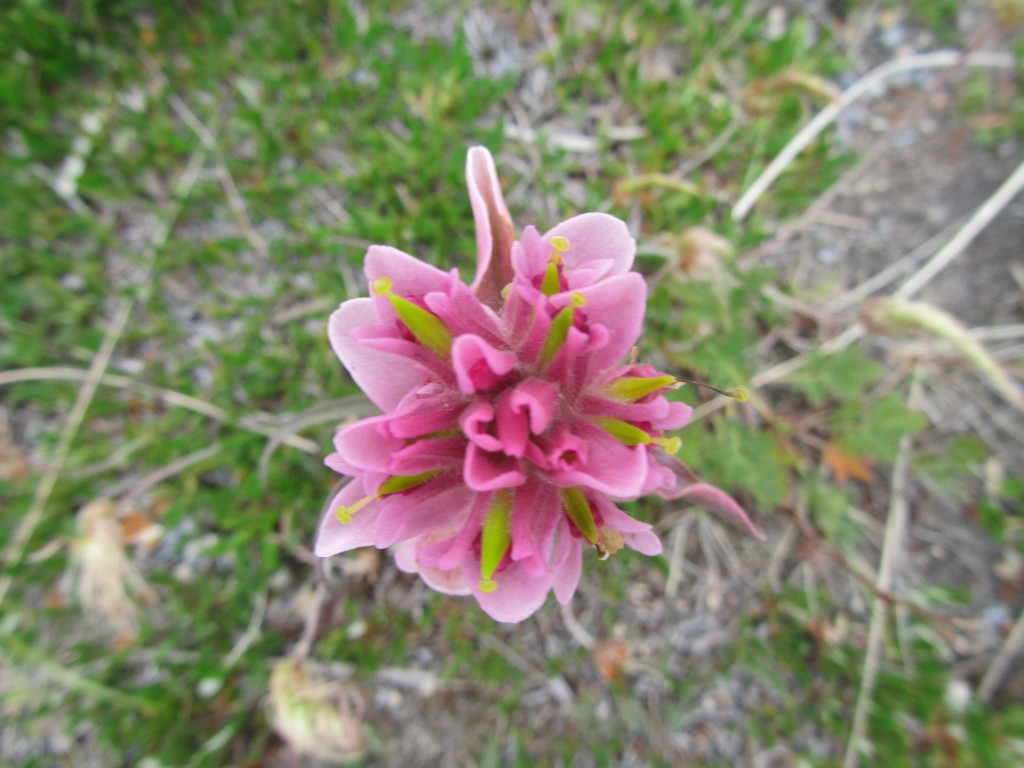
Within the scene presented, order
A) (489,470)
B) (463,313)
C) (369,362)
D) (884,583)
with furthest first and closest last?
(884,583), (369,362), (463,313), (489,470)

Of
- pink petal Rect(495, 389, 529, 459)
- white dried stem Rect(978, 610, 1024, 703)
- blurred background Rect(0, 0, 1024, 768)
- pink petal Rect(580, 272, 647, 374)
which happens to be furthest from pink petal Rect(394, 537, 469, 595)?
white dried stem Rect(978, 610, 1024, 703)

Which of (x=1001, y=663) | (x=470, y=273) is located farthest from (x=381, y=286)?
(x=1001, y=663)

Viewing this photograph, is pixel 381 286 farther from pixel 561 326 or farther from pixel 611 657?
pixel 611 657

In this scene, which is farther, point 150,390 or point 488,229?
point 150,390

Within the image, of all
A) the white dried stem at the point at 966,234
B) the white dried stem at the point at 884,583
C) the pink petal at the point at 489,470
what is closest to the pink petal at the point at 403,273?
the pink petal at the point at 489,470

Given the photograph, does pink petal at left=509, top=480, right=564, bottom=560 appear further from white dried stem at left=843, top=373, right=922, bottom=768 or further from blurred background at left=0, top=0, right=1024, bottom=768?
white dried stem at left=843, top=373, right=922, bottom=768

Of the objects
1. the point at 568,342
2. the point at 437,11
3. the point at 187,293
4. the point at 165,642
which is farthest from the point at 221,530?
the point at 437,11
